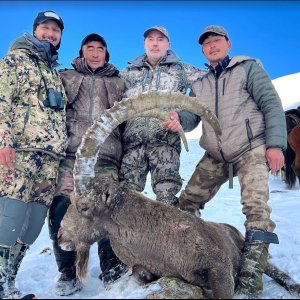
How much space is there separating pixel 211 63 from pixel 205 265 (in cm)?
294

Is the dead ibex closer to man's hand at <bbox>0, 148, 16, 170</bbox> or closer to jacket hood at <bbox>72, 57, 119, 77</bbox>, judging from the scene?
man's hand at <bbox>0, 148, 16, 170</bbox>

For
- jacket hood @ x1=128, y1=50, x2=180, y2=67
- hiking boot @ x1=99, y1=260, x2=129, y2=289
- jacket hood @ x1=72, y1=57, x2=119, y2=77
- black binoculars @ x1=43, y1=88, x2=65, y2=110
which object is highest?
jacket hood @ x1=128, y1=50, x2=180, y2=67

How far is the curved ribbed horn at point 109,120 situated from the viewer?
4000 millimetres

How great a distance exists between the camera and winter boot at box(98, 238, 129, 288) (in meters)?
4.78

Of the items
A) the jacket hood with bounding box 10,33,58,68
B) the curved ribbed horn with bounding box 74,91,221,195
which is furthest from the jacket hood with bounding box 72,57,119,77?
the curved ribbed horn with bounding box 74,91,221,195

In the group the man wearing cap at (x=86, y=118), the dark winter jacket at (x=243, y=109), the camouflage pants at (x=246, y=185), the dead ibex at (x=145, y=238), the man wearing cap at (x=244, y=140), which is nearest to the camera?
the dead ibex at (x=145, y=238)

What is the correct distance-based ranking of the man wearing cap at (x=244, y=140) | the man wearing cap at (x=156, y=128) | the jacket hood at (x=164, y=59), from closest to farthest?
the man wearing cap at (x=244, y=140), the man wearing cap at (x=156, y=128), the jacket hood at (x=164, y=59)

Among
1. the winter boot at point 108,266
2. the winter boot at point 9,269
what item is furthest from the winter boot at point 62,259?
the winter boot at point 9,269

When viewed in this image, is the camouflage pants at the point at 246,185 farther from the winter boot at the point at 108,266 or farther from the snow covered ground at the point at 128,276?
the winter boot at the point at 108,266

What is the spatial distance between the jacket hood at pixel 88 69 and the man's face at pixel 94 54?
0.05 metres

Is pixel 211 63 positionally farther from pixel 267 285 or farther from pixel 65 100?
pixel 267 285

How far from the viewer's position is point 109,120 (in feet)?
13.4

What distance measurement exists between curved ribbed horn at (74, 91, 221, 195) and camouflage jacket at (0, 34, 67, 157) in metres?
1.02

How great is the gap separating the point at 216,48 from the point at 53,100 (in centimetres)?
235
